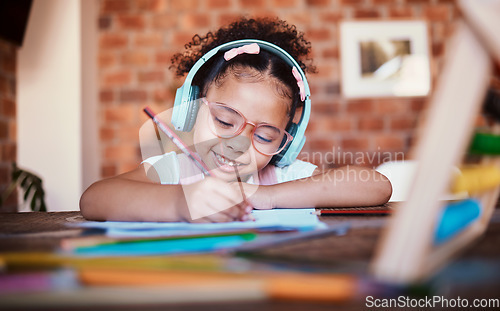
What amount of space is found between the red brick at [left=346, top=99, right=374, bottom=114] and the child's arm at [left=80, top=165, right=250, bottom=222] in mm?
2019

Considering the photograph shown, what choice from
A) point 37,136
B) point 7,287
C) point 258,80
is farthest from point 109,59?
point 7,287

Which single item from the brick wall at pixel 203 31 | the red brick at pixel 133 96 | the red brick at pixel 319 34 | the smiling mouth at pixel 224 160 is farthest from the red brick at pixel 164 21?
the smiling mouth at pixel 224 160

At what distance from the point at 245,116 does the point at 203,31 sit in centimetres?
167

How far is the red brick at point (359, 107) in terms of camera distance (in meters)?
2.63

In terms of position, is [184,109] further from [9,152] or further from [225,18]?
[225,18]

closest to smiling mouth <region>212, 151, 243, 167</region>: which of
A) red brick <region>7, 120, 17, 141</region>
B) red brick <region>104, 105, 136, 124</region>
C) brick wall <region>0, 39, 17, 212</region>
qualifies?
brick wall <region>0, 39, 17, 212</region>

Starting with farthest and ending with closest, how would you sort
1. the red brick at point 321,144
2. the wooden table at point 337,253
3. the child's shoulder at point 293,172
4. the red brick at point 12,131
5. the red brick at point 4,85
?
the red brick at point 321,144, the red brick at point 12,131, the red brick at point 4,85, the child's shoulder at point 293,172, the wooden table at point 337,253

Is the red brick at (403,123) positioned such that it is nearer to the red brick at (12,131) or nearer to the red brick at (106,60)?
the red brick at (106,60)

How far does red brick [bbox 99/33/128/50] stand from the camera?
2.63m

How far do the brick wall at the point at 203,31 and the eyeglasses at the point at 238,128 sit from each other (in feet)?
4.92

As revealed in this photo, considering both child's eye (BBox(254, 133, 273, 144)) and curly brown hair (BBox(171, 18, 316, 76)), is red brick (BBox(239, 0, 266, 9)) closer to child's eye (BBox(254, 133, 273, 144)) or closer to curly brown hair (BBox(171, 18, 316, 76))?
curly brown hair (BBox(171, 18, 316, 76))

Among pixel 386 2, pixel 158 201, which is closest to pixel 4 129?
pixel 158 201

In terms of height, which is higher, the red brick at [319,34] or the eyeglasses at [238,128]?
the red brick at [319,34]

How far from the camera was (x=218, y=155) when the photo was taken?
116 cm
